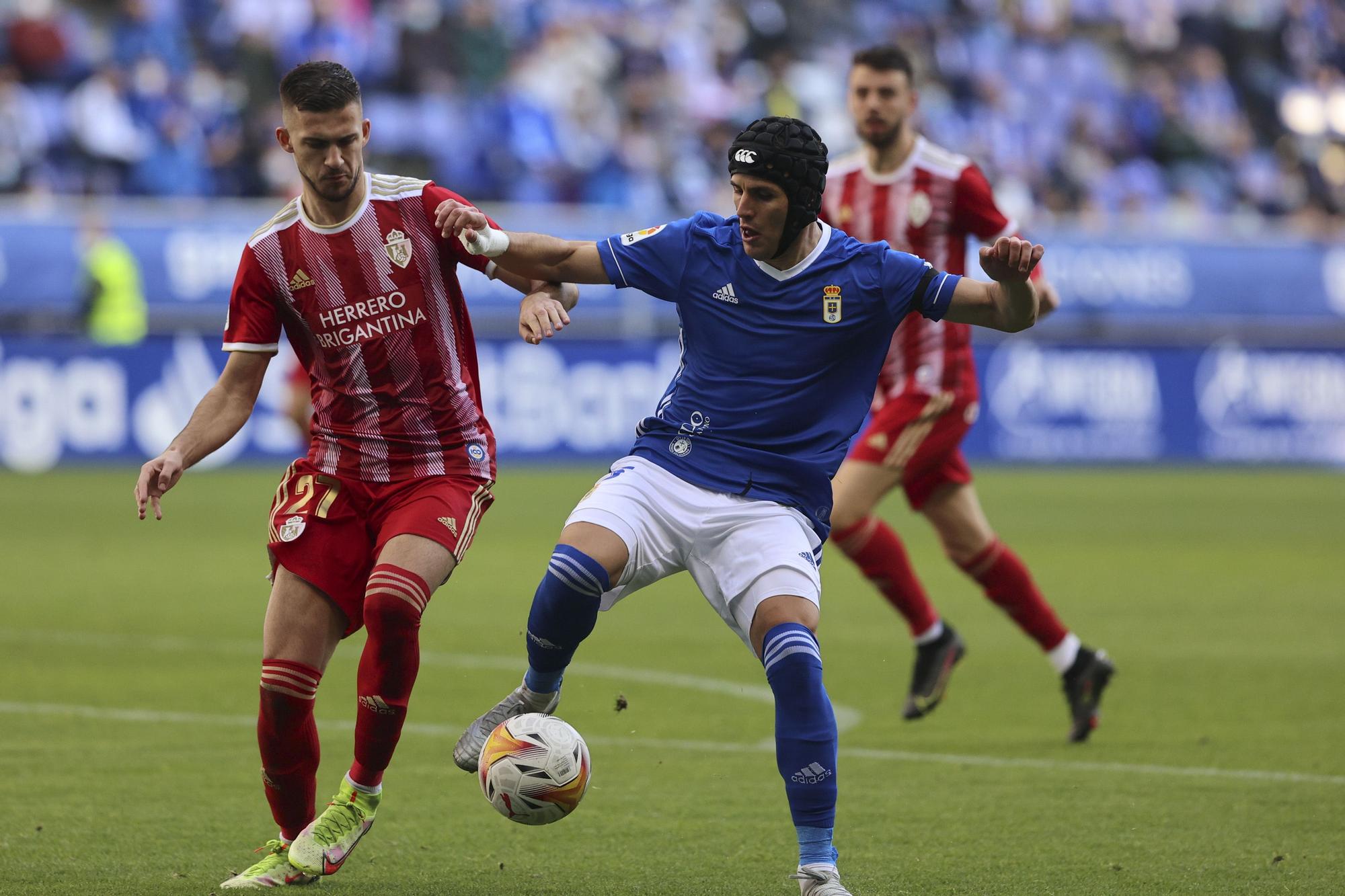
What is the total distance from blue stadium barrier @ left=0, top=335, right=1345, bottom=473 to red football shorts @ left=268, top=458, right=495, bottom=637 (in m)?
11.8

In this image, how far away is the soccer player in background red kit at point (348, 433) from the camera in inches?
199

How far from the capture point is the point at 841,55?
25891 mm

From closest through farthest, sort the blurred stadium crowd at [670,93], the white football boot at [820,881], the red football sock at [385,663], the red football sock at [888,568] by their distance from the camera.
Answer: the white football boot at [820,881] < the red football sock at [385,663] < the red football sock at [888,568] < the blurred stadium crowd at [670,93]

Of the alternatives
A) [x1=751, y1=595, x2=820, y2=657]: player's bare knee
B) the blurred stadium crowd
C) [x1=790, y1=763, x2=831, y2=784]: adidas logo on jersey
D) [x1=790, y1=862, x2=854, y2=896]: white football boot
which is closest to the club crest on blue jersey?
[x1=751, y1=595, x2=820, y2=657]: player's bare knee

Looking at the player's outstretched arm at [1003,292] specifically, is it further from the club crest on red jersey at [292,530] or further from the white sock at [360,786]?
the white sock at [360,786]

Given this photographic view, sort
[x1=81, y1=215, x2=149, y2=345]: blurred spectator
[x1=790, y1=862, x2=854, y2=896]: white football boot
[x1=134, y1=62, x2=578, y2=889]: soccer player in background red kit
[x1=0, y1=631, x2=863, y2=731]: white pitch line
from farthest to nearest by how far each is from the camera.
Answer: [x1=81, y1=215, x2=149, y2=345]: blurred spectator
[x1=0, y1=631, x2=863, y2=731]: white pitch line
[x1=134, y1=62, x2=578, y2=889]: soccer player in background red kit
[x1=790, y1=862, x2=854, y2=896]: white football boot

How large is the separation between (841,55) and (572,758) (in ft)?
71.9

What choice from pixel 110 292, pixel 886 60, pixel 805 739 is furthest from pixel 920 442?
pixel 110 292

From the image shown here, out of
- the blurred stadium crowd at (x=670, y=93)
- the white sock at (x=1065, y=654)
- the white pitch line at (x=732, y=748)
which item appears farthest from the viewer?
the blurred stadium crowd at (x=670, y=93)

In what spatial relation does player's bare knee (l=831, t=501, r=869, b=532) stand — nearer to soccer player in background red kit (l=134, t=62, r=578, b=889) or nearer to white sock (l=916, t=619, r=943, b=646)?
white sock (l=916, t=619, r=943, b=646)

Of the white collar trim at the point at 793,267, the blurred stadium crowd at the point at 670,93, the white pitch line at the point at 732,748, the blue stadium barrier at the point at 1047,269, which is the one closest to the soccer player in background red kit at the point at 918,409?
the white pitch line at the point at 732,748

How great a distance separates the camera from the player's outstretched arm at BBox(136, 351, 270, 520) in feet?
16.9

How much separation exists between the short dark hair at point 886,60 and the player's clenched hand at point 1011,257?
313cm

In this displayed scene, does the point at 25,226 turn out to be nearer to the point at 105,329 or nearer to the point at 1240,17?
the point at 105,329
